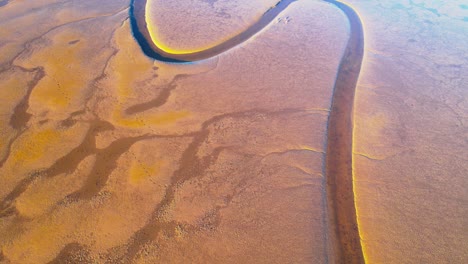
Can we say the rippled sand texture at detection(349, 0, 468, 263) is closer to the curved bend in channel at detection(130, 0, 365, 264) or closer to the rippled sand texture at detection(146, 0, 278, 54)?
the curved bend in channel at detection(130, 0, 365, 264)

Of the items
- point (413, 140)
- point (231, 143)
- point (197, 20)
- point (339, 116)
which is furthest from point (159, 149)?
point (197, 20)

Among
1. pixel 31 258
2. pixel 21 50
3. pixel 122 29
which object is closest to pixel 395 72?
pixel 122 29

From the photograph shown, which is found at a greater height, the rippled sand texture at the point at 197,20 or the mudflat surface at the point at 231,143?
the rippled sand texture at the point at 197,20

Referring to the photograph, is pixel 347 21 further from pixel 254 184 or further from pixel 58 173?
pixel 58 173

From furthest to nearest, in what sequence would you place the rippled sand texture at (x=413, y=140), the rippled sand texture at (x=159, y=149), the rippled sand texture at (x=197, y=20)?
1. the rippled sand texture at (x=197, y=20)
2. the rippled sand texture at (x=413, y=140)
3. the rippled sand texture at (x=159, y=149)

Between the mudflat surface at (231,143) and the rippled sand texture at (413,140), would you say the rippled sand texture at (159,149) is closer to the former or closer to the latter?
the mudflat surface at (231,143)

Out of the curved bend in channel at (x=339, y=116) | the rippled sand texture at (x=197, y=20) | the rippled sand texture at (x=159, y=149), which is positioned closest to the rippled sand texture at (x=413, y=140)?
the curved bend in channel at (x=339, y=116)
